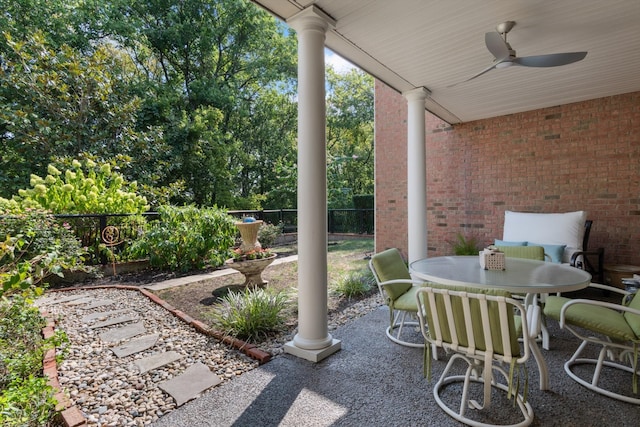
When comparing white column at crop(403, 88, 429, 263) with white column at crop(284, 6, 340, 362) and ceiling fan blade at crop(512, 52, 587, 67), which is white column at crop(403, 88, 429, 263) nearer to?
ceiling fan blade at crop(512, 52, 587, 67)

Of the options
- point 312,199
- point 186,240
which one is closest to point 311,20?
point 312,199

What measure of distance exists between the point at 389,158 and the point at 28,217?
5.85 meters

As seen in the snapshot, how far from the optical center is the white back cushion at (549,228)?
434 cm

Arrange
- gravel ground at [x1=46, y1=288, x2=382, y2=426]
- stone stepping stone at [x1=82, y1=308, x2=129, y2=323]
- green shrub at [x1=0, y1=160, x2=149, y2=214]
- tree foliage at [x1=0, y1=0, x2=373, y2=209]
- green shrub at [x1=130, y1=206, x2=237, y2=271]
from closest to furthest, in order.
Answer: gravel ground at [x1=46, y1=288, x2=382, y2=426], stone stepping stone at [x1=82, y1=308, x2=129, y2=323], green shrub at [x1=0, y1=160, x2=149, y2=214], green shrub at [x1=130, y1=206, x2=237, y2=271], tree foliage at [x1=0, y1=0, x2=373, y2=209]

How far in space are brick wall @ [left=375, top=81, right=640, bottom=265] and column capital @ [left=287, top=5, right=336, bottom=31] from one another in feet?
13.2

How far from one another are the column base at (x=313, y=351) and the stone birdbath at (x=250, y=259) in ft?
5.87

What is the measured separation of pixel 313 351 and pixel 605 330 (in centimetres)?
205

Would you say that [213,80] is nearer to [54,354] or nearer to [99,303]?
[99,303]

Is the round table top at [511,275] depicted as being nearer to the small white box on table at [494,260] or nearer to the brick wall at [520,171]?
the small white box on table at [494,260]

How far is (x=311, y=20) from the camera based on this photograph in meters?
2.62

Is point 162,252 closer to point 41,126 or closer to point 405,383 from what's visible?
point 405,383

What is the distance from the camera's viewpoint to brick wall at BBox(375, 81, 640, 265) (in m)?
4.58

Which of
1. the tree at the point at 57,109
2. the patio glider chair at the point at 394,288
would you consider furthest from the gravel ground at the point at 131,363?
the tree at the point at 57,109

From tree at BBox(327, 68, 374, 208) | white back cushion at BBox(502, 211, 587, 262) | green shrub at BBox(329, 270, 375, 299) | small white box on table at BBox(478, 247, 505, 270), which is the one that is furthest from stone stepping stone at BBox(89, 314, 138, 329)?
tree at BBox(327, 68, 374, 208)
